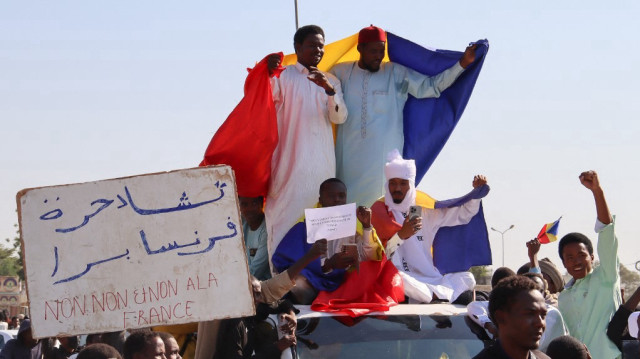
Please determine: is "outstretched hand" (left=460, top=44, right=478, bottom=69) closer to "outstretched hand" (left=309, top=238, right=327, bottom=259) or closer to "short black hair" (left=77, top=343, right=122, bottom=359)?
"outstretched hand" (left=309, top=238, right=327, bottom=259)

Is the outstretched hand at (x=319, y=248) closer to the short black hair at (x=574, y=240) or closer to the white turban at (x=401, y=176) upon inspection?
the white turban at (x=401, y=176)

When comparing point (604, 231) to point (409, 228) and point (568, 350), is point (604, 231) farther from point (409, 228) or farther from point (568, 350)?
point (568, 350)

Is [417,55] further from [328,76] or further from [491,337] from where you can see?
[491,337]

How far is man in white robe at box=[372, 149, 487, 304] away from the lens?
7734mm

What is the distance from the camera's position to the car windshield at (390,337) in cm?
653

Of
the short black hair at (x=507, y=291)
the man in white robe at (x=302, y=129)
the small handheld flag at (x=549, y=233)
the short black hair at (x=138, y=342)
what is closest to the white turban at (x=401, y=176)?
the man in white robe at (x=302, y=129)

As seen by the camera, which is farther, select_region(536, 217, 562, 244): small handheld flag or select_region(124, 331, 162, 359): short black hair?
select_region(536, 217, 562, 244): small handheld flag

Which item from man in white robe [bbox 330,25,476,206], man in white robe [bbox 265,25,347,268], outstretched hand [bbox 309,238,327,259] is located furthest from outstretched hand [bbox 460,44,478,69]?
outstretched hand [bbox 309,238,327,259]

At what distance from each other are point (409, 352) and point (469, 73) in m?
3.38

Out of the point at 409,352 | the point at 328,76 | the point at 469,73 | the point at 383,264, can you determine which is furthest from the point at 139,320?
the point at 469,73

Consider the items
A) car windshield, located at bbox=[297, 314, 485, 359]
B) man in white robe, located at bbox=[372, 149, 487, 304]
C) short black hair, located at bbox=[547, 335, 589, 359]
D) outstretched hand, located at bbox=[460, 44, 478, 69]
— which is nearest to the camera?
short black hair, located at bbox=[547, 335, 589, 359]

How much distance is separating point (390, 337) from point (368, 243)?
1.01m

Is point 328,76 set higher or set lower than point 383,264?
higher

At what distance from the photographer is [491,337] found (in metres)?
6.77
